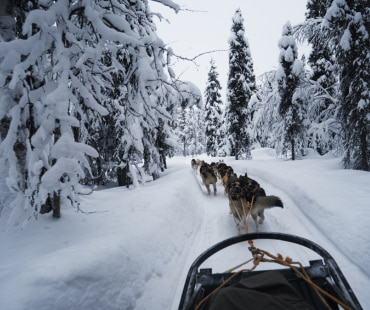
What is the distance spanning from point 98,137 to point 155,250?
669 cm

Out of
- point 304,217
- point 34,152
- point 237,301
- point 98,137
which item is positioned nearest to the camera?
point 237,301

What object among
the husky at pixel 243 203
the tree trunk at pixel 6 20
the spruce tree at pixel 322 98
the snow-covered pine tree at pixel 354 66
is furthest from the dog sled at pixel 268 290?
the spruce tree at pixel 322 98

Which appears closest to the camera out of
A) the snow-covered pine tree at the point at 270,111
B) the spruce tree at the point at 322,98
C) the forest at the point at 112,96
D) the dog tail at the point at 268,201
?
the forest at the point at 112,96

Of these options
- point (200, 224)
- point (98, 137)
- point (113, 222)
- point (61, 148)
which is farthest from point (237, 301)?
point (98, 137)

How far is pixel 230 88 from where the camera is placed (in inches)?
866

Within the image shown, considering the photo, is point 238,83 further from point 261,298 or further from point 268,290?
point 261,298

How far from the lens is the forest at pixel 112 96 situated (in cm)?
233

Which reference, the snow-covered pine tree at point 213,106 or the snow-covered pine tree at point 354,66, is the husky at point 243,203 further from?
the snow-covered pine tree at point 213,106

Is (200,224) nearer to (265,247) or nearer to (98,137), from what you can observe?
(265,247)

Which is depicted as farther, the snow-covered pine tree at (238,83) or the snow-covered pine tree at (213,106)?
the snow-covered pine tree at (213,106)

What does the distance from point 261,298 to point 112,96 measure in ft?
24.7

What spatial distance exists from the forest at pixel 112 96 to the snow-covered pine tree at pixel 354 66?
0.11ft

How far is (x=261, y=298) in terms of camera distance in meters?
1.10

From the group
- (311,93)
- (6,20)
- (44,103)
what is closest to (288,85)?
(311,93)
